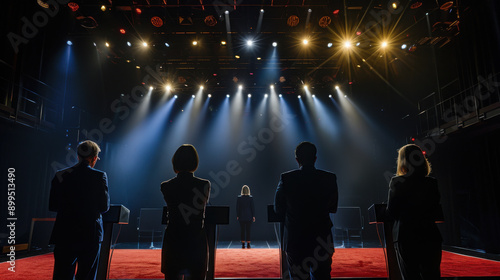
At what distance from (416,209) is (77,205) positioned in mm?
2467

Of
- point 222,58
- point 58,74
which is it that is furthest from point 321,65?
point 58,74

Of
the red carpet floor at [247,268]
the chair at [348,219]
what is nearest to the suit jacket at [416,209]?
the red carpet floor at [247,268]

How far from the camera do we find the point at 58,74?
7930 mm

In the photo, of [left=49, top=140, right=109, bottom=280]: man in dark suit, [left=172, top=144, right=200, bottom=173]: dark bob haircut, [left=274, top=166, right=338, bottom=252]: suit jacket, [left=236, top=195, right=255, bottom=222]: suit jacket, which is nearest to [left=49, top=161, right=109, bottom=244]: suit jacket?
[left=49, top=140, right=109, bottom=280]: man in dark suit

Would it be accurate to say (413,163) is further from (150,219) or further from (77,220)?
(150,219)

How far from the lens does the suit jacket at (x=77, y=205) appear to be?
2.14 metres

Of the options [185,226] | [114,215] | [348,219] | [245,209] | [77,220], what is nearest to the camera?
[185,226]

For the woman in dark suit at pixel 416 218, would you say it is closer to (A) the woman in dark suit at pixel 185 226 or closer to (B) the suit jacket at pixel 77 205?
(A) the woman in dark suit at pixel 185 226

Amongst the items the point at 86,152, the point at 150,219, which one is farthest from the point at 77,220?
the point at 150,219

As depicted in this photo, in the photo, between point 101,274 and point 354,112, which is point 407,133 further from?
point 101,274

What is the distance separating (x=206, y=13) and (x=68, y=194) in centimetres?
547

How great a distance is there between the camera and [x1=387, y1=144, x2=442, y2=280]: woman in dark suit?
2119 mm

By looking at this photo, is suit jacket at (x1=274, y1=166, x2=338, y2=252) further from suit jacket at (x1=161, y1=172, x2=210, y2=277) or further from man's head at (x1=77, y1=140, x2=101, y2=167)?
man's head at (x1=77, y1=140, x2=101, y2=167)

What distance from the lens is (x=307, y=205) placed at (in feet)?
Answer: 6.78
